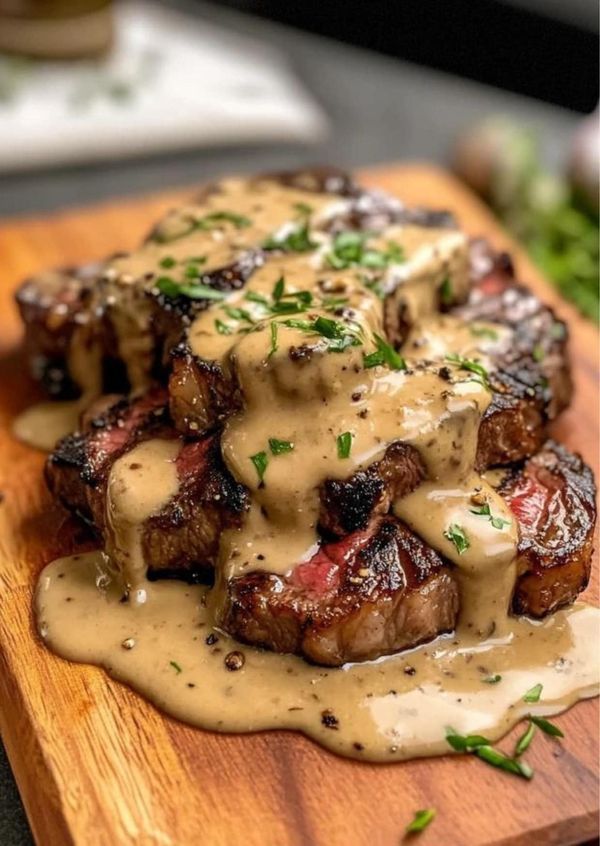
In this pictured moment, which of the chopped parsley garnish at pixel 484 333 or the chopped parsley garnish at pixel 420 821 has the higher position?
the chopped parsley garnish at pixel 484 333

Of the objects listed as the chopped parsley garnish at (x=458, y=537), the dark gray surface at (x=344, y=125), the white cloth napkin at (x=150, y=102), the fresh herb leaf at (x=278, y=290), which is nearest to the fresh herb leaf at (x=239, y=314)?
the fresh herb leaf at (x=278, y=290)

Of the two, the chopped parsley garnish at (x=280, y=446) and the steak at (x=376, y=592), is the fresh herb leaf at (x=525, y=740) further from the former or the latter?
the chopped parsley garnish at (x=280, y=446)

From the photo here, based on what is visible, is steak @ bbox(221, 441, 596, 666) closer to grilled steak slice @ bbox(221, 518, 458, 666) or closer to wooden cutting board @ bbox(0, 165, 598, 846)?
grilled steak slice @ bbox(221, 518, 458, 666)

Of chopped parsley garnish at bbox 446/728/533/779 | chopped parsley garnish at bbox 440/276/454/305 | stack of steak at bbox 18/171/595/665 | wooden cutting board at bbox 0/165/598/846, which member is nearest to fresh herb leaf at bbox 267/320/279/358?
stack of steak at bbox 18/171/595/665

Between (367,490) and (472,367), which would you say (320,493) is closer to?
(367,490)

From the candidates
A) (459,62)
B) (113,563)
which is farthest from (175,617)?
(459,62)

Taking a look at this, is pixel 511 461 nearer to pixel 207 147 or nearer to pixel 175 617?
pixel 175 617

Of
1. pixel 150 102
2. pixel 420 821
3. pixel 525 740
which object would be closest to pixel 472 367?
pixel 525 740
